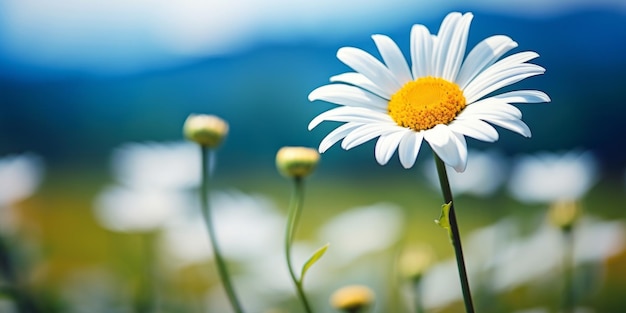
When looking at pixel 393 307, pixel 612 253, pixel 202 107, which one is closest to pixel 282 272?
pixel 393 307

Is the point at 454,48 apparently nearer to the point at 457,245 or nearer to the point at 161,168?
the point at 457,245

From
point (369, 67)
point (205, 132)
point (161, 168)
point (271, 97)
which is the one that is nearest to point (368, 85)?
point (369, 67)

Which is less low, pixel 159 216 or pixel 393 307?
pixel 159 216

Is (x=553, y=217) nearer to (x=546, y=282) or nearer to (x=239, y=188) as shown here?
(x=546, y=282)

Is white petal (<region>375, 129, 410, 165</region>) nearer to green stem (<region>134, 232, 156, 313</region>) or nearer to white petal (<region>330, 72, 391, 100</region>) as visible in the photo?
white petal (<region>330, 72, 391, 100</region>)

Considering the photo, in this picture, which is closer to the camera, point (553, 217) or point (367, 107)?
point (367, 107)

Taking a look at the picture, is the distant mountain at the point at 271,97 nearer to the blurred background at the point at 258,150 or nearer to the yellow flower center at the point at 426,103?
the blurred background at the point at 258,150
